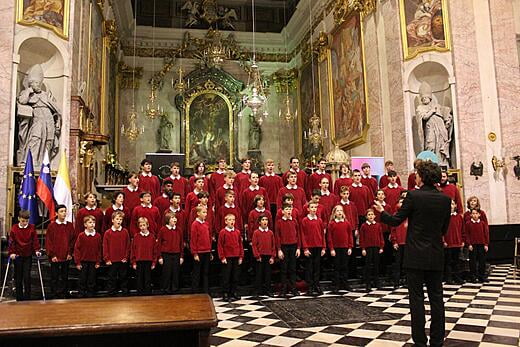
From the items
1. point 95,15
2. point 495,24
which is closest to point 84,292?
point 95,15

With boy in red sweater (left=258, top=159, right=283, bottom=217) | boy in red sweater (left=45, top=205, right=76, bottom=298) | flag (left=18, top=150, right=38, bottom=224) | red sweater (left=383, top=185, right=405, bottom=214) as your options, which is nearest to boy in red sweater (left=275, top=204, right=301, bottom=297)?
boy in red sweater (left=258, top=159, right=283, bottom=217)

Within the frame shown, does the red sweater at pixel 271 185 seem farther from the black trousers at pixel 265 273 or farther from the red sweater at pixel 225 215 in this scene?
the black trousers at pixel 265 273

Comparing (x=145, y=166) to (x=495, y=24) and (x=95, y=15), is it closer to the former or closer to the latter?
(x=95, y=15)

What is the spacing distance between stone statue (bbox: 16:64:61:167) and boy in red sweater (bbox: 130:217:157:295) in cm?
341

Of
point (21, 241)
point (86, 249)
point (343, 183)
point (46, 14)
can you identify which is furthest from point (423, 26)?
point (21, 241)

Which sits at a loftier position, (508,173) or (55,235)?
→ (508,173)

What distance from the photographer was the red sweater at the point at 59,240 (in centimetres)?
644

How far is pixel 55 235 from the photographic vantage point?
6500 millimetres

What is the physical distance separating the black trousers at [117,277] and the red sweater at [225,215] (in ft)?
5.24

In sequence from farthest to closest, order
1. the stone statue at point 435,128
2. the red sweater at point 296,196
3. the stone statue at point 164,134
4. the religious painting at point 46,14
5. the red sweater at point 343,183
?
the stone statue at point 164,134
the stone statue at point 435,128
the religious painting at point 46,14
the red sweater at point 343,183
the red sweater at point 296,196

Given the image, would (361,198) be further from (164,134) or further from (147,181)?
(164,134)

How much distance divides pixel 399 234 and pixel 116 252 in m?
4.49

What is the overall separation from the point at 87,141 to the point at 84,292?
4.16 metres

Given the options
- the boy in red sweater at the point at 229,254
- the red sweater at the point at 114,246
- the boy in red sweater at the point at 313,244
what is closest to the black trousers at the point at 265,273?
the boy in red sweater at the point at 229,254
